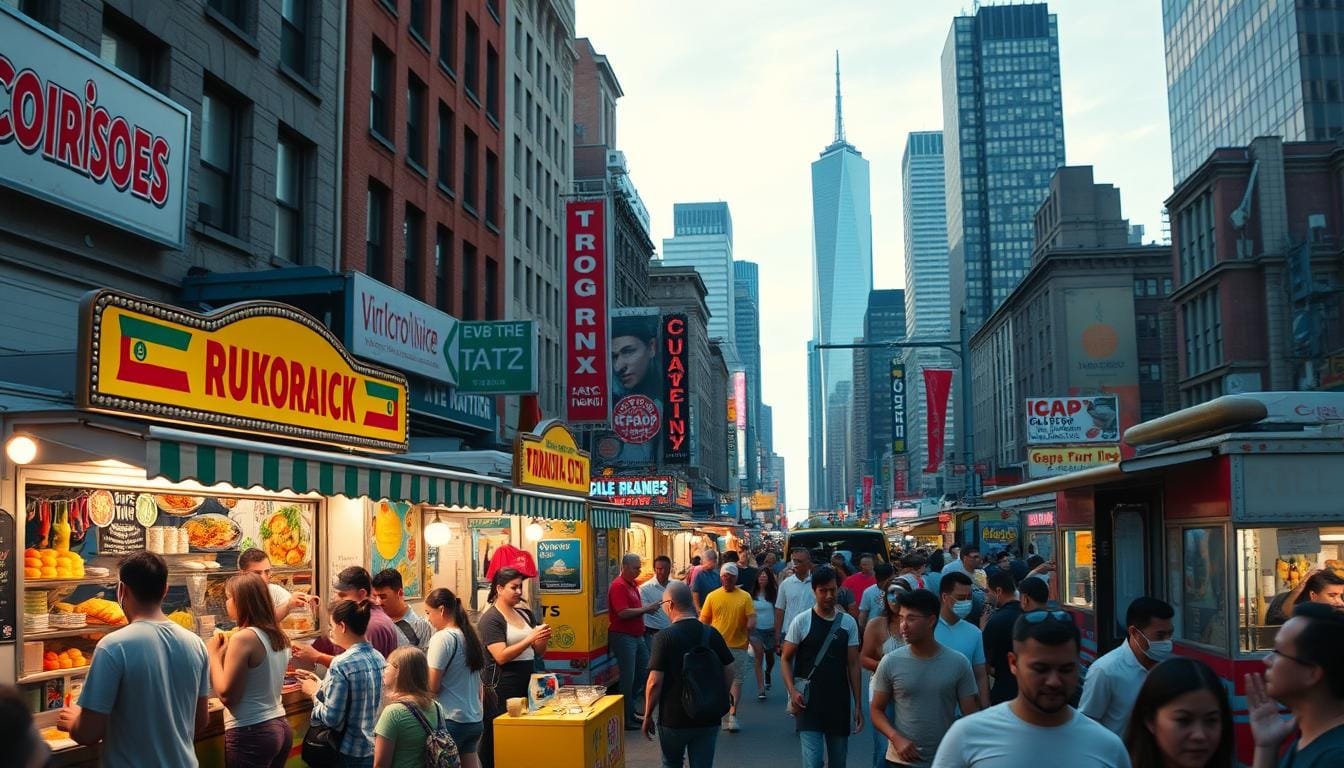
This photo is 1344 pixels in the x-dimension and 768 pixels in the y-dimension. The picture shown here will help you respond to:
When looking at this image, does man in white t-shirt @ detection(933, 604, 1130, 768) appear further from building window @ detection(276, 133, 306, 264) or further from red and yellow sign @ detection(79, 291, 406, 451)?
building window @ detection(276, 133, 306, 264)

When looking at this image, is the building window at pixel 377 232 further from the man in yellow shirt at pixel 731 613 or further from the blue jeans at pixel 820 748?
the blue jeans at pixel 820 748

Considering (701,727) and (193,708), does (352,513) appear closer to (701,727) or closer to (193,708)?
(701,727)

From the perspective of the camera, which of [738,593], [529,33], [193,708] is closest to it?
[193,708]

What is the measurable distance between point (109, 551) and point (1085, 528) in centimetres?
1147

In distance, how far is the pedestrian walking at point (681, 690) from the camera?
896 centimetres

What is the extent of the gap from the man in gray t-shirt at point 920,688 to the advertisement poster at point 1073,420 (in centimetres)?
3627

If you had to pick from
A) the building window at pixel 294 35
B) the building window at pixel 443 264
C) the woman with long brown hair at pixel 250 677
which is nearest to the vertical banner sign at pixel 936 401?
the building window at pixel 443 264

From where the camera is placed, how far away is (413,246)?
2977 cm

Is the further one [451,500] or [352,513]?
[352,513]

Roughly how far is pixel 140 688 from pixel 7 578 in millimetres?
2313

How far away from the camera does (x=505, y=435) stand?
39.0 meters

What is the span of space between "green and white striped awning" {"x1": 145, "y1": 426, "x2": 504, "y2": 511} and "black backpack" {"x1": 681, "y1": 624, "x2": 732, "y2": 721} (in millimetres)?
2814

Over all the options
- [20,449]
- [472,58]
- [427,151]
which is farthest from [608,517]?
[472,58]

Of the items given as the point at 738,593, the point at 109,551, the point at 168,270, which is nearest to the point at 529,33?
the point at 168,270
